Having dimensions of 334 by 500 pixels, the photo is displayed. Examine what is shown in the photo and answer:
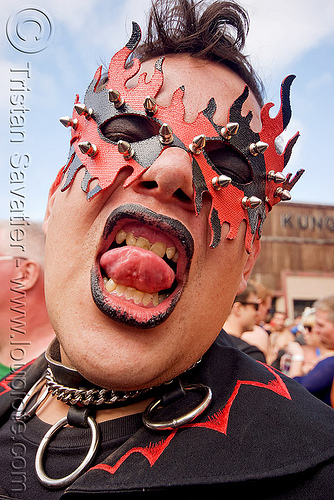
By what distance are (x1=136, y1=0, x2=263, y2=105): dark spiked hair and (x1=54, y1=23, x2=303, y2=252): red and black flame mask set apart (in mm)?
221

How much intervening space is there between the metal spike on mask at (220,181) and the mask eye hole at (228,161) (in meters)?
0.06

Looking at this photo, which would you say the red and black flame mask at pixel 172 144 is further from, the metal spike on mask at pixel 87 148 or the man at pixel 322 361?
the man at pixel 322 361

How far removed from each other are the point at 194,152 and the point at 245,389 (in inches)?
32.4

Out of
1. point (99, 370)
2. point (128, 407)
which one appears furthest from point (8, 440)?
point (99, 370)

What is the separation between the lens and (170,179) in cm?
119

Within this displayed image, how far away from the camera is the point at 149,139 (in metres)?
1.28

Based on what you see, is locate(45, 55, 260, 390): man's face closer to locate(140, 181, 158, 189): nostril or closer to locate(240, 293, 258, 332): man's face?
locate(140, 181, 158, 189): nostril

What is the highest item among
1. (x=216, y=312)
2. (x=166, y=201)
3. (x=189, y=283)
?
(x=166, y=201)

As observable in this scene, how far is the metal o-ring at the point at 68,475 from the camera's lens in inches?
45.3

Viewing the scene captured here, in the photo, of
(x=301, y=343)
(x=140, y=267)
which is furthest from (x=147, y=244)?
(x=301, y=343)

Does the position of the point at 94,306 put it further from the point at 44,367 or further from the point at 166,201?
the point at 44,367

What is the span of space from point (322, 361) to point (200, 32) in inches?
100

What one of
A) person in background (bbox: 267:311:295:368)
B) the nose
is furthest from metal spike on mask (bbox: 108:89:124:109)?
person in background (bbox: 267:311:295:368)

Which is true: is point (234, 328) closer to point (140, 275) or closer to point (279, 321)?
point (140, 275)
